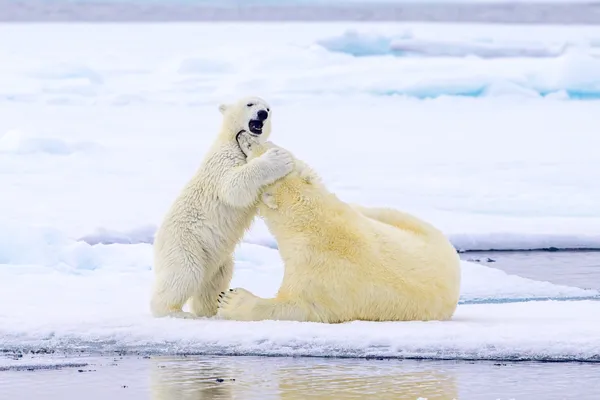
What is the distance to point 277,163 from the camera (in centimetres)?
471

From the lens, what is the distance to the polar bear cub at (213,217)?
474cm

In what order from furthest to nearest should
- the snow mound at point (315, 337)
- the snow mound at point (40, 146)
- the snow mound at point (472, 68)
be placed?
the snow mound at point (472, 68), the snow mound at point (40, 146), the snow mound at point (315, 337)

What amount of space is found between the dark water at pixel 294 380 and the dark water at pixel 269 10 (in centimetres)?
3534

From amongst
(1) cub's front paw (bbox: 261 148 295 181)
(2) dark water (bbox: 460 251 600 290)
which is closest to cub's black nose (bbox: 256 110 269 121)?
(1) cub's front paw (bbox: 261 148 295 181)

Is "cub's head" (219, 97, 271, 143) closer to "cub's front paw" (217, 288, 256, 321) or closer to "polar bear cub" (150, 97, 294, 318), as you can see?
"polar bear cub" (150, 97, 294, 318)

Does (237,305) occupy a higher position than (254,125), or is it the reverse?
(254,125)

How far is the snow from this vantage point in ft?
14.4

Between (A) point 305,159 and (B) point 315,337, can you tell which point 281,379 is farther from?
(A) point 305,159

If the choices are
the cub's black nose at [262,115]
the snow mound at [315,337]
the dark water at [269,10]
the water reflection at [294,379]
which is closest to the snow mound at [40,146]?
the cub's black nose at [262,115]

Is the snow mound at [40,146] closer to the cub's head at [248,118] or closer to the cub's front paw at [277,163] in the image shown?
the cub's head at [248,118]

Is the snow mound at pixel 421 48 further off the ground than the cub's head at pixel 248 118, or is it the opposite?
the snow mound at pixel 421 48

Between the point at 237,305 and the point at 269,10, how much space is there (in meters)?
58.2

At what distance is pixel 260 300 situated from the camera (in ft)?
15.0

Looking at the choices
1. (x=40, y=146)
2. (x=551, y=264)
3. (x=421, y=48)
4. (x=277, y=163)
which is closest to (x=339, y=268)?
(x=277, y=163)
